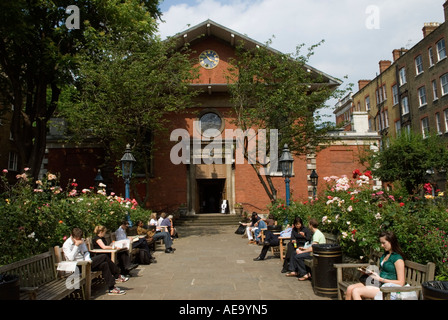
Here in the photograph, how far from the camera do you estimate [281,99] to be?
15562 millimetres

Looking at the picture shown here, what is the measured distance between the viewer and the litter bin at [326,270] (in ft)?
19.6

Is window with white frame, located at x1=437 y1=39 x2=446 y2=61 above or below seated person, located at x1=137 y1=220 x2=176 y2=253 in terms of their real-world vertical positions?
above

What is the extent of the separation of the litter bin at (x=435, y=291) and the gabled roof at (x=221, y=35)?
17.8 meters

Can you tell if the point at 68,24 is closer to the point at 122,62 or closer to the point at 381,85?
the point at 122,62

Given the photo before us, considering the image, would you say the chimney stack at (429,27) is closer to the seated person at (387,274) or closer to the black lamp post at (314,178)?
the black lamp post at (314,178)

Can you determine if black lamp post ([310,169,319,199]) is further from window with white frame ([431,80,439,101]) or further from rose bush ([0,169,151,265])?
window with white frame ([431,80,439,101])

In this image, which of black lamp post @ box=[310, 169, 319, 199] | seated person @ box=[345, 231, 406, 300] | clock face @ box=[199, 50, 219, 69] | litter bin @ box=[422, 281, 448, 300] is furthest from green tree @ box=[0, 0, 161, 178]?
litter bin @ box=[422, 281, 448, 300]

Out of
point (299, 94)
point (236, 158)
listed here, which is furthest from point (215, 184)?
point (299, 94)

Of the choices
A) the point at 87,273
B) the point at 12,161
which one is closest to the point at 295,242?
the point at 87,273

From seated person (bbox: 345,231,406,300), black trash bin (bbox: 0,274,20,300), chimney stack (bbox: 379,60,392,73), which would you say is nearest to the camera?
black trash bin (bbox: 0,274,20,300)

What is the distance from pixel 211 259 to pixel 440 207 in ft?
19.9

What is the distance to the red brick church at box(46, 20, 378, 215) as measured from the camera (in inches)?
844

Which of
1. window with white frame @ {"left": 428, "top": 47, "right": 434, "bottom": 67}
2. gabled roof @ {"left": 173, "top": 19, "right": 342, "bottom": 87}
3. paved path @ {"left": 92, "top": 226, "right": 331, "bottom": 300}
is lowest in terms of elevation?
paved path @ {"left": 92, "top": 226, "right": 331, "bottom": 300}

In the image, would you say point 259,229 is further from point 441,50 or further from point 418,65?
point 418,65
